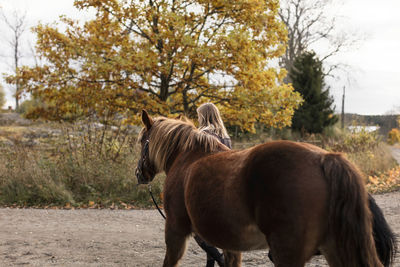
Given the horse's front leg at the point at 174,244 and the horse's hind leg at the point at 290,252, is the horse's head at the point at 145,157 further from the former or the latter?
the horse's hind leg at the point at 290,252

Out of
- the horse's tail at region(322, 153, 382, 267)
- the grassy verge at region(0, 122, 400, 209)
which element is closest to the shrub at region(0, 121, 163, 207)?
the grassy verge at region(0, 122, 400, 209)

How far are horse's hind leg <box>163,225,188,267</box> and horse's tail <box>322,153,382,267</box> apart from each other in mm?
1303

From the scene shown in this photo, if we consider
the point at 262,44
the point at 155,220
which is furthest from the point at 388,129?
the point at 155,220

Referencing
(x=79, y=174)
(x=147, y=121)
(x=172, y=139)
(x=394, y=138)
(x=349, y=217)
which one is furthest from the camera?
(x=394, y=138)

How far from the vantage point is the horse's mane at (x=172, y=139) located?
11.2ft

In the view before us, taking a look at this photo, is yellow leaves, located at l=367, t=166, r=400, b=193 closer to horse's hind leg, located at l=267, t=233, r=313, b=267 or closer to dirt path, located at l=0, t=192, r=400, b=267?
dirt path, located at l=0, t=192, r=400, b=267

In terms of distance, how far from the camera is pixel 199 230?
9.21 ft

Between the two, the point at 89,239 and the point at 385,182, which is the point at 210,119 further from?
the point at 385,182

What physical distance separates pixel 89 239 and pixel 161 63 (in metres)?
7.17

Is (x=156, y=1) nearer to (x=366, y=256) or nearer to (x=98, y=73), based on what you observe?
(x=98, y=73)

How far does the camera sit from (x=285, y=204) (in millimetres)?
2223

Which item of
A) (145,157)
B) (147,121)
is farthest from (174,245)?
(147,121)

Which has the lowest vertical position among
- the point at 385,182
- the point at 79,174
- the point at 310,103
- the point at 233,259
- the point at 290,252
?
the point at 385,182

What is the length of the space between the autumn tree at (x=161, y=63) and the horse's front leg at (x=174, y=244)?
7.85 m
